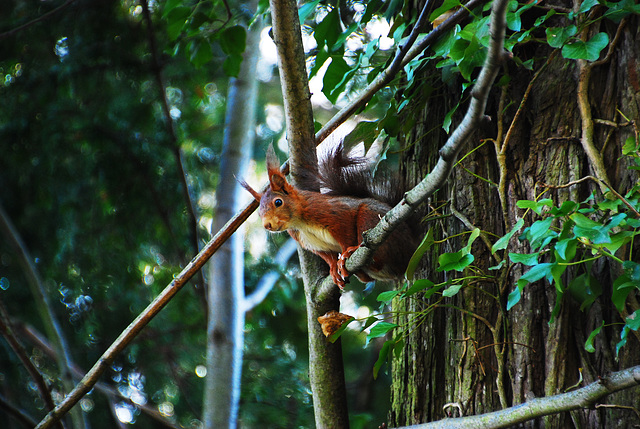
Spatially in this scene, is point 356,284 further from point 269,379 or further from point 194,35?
point 194,35

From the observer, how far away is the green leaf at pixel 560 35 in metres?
1.29

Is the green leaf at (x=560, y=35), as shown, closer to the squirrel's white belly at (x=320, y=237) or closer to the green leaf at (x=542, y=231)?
the green leaf at (x=542, y=231)

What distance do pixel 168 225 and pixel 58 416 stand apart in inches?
62.9

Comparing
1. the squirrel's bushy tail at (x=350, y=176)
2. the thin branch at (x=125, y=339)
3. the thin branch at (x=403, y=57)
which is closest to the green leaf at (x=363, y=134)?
the squirrel's bushy tail at (x=350, y=176)

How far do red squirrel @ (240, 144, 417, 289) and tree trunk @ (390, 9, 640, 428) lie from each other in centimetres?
17

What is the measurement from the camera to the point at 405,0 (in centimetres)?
177

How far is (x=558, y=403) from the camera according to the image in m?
1.03

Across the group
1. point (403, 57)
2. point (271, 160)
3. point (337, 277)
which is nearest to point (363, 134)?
point (271, 160)

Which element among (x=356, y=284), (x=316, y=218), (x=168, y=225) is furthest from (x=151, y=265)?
(x=316, y=218)

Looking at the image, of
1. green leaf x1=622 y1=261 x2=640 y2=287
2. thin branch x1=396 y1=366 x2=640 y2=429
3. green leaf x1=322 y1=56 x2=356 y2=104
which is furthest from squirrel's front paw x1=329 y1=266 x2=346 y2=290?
green leaf x1=622 y1=261 x2=640 y2=287

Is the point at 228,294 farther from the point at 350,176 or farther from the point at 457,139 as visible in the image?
the point at 457,139

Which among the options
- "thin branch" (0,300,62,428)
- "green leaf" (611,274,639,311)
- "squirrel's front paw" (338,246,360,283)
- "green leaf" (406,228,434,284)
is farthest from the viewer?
"thin branch" (0,300,62,428)

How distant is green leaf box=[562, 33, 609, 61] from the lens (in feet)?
4.14

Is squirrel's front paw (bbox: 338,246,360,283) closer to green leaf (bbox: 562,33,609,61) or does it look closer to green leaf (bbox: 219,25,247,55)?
green leaf (bbox: 562,33,609,61)
